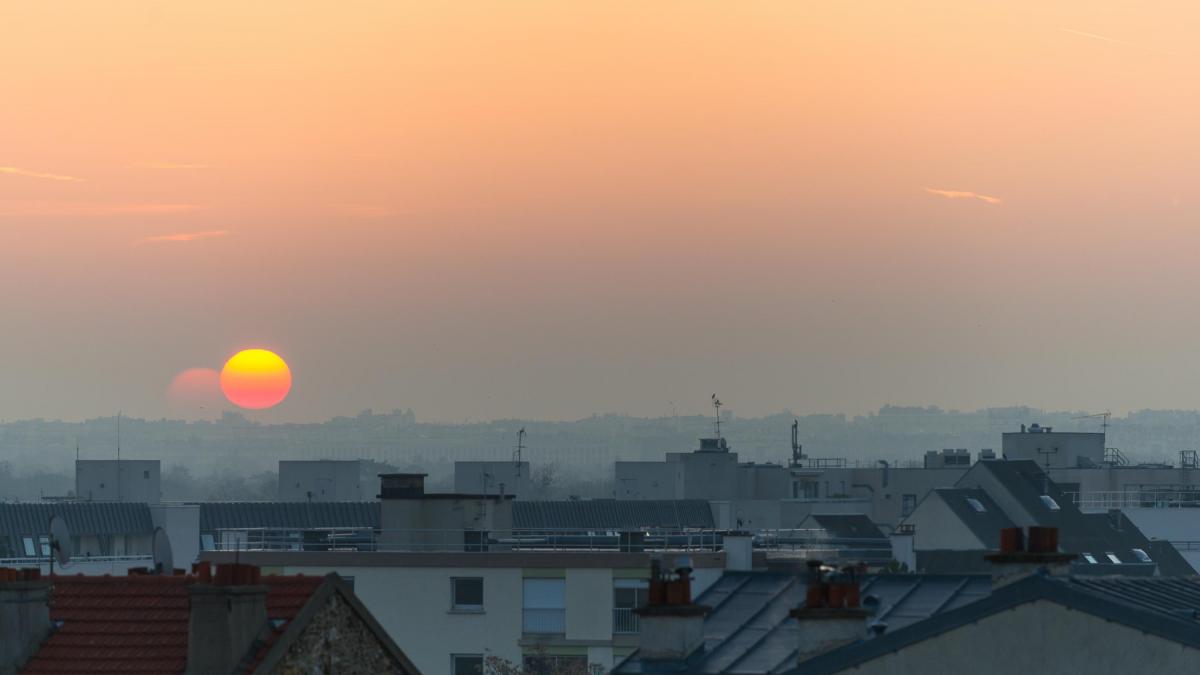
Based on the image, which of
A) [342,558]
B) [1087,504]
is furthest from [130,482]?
[342,558]

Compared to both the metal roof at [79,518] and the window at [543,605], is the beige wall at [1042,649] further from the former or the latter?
the metal roof at [79,518]

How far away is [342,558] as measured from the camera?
67.9m

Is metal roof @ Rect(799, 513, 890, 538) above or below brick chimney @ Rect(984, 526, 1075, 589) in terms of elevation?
above

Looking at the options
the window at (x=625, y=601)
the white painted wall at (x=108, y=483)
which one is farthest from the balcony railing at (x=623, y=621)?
the white painted wall at (x=108, y=483)

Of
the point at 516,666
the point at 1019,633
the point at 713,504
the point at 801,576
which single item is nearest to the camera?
the point at 1019,633

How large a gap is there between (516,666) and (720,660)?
30260 millimetres

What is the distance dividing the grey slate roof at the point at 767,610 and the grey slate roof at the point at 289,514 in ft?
399

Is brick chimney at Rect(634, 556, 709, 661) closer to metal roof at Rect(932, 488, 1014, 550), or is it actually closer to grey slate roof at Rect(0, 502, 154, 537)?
metal roof at Rect(932, 488, 1014, 550)

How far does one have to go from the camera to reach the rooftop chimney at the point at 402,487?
74.1m

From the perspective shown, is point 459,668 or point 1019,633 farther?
point 459,668

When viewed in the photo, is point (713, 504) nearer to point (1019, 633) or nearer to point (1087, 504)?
point (1087, 504)

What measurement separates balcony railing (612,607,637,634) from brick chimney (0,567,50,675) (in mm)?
31361

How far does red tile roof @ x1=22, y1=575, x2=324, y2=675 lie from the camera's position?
35.9 m

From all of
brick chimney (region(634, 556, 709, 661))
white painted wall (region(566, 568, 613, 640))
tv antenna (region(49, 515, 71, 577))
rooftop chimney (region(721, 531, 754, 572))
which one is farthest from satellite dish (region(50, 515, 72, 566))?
white painted wall (region(566, 568, 613, 640))
